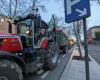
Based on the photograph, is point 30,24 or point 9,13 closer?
point 30,24

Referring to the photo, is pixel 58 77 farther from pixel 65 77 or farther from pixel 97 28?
pixel 97 28

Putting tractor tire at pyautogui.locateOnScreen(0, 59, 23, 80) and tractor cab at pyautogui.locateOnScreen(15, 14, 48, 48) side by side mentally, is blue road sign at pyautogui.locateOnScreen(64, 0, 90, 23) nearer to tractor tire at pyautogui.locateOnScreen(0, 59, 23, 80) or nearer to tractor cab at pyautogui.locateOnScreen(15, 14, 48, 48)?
tractor tire at pyautogui.locateOnScreen(0, 59, 23, 80)

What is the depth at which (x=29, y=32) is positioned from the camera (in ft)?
39.1

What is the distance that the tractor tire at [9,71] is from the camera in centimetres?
779

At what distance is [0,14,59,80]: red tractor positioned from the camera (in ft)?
26.2

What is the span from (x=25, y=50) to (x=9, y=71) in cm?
278

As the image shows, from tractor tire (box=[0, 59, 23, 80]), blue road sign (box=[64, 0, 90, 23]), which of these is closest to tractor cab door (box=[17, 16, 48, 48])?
tractor tire (box=[0, 59, 23, 80])

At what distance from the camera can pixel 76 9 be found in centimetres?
602

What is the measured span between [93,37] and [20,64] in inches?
4260

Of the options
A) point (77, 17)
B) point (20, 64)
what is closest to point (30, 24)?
point (20, 64)

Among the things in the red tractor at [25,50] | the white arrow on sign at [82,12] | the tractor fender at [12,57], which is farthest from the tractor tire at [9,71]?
the white arrow on sign at [82,12]

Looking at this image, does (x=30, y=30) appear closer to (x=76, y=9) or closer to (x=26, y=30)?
(x=26, y=30)

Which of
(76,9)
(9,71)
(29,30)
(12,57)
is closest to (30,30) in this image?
(29,30)

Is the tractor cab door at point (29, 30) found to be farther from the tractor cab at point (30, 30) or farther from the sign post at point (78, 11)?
the sign post at point (78, 11)
